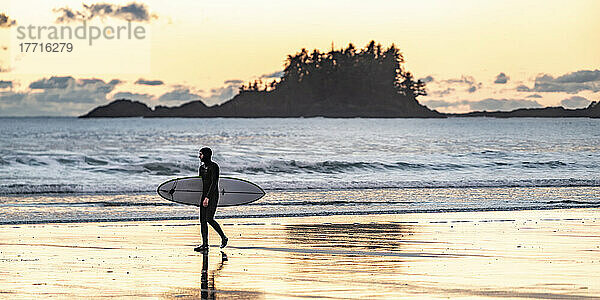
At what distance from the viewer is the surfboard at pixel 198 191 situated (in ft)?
54.3

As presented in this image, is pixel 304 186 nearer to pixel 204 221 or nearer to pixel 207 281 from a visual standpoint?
pixel 204 221

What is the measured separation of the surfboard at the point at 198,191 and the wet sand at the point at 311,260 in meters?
0.57

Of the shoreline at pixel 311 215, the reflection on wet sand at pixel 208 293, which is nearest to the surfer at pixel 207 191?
the reflection on wet sand at pixel 208 293

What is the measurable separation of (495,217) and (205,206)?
776 centimetres

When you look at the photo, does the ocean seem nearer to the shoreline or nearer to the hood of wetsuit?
the shoreline

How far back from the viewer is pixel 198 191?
16.7 metres

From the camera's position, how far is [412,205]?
23203 mm

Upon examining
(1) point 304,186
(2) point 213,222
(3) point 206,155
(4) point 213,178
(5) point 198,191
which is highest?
(3) point 206,155

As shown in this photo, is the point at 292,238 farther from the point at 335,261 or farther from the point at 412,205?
the point at 412,205

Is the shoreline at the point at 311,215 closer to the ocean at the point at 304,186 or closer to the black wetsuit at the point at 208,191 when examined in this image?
the ocean at the point at 304,186

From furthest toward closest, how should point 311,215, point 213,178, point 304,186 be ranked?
1. point 304,186
2. point 311,215
3. point 213,178

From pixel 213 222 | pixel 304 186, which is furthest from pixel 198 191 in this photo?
pixel 304 186

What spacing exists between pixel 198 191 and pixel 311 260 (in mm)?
4913

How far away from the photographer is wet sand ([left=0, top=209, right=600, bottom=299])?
32.4ft
